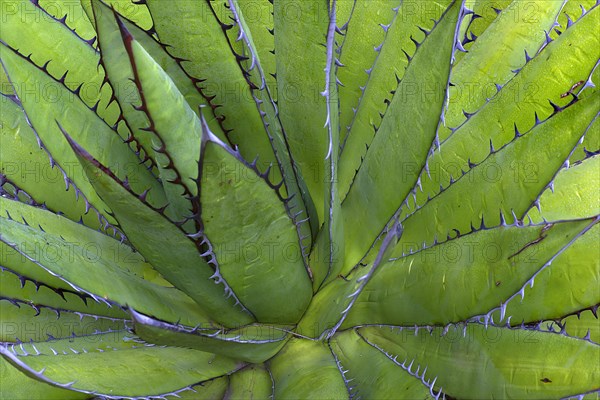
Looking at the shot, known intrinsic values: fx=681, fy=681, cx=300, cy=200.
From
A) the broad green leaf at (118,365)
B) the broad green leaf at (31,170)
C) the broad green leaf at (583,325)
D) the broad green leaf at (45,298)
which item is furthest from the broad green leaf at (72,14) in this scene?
the broad green leaf at (583,325)

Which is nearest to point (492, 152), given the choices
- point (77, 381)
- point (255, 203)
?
point (255, 203)

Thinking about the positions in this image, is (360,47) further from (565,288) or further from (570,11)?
(565,288)

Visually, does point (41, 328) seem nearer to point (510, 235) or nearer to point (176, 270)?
point (176, 270)

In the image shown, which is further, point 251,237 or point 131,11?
point 131,11

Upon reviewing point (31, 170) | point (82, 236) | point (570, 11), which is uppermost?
point (570, 11)

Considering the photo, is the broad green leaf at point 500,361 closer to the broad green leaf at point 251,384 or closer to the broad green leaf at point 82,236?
the broad green leaf at point 251,384

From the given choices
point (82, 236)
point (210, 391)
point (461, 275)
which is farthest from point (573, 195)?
point (82, 236)
